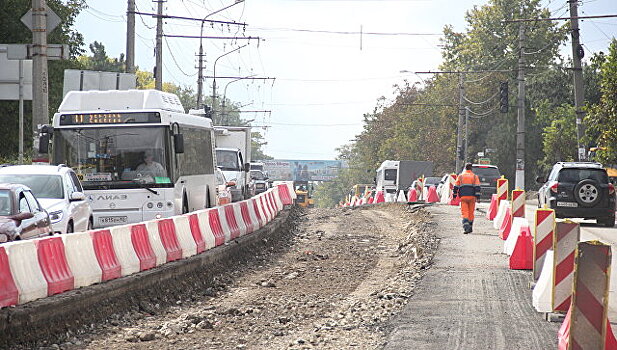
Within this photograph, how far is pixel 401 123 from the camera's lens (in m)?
112

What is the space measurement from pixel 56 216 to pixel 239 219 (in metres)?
6.87

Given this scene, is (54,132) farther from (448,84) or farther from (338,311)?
(448,84)

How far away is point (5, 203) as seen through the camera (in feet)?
51.1

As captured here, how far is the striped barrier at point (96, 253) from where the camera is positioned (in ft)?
36.1

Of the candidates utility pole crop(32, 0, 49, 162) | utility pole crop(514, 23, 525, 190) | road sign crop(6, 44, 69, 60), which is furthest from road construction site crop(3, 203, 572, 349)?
utility pole crop(514, 23, 525, 190)

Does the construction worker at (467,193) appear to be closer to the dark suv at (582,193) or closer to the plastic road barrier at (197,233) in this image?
the dark suv at (582,193)

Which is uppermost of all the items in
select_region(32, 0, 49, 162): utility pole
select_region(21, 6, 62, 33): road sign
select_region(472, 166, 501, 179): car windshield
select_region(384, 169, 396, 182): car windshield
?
select_region(21, 6, 62, 33): road sign

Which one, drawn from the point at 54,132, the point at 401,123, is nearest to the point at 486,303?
the point at 54,132

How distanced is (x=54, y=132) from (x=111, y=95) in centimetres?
162

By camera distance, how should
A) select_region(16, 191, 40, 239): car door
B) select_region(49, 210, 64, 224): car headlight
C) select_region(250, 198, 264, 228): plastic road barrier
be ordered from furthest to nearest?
select_region(250, 198, 264, 228): plastic road barrier → select_region(49, 210, 64, 224): car headlight → select_region(16, 191, 40, 239): car door

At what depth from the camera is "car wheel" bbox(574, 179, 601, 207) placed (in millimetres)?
29047

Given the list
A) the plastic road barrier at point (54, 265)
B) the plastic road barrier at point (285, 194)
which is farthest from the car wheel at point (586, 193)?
the plastic road barrier at point (54, 265)

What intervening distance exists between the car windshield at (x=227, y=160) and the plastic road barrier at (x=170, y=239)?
22990 mm

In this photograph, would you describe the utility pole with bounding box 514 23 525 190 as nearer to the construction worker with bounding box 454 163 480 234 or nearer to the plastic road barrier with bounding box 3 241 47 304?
the construction worker with bounding box 454 163 480 234
